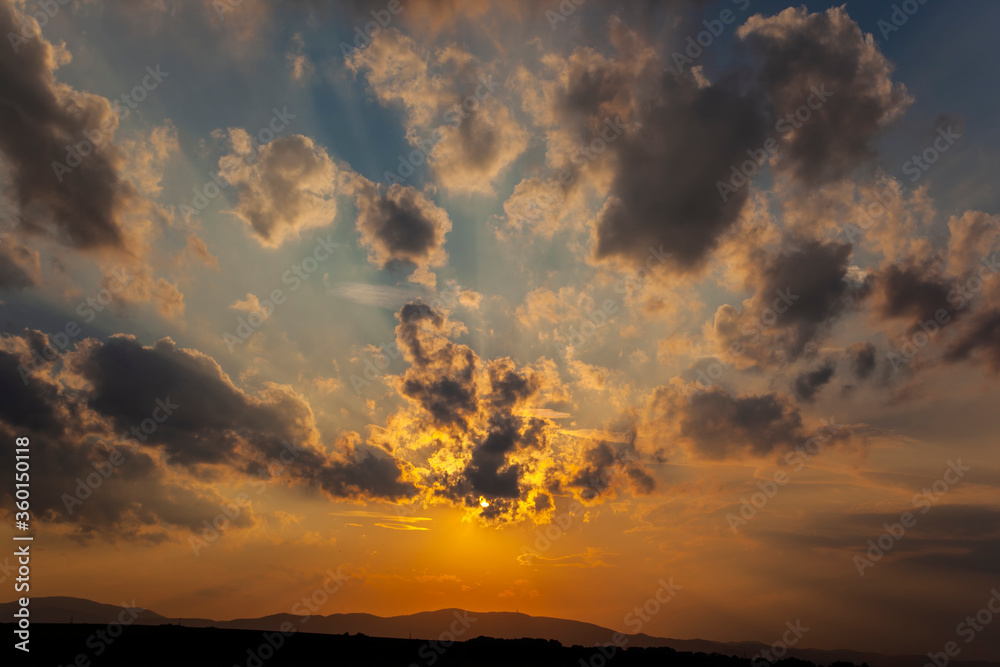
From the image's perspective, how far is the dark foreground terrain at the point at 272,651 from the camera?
6812 centimetres

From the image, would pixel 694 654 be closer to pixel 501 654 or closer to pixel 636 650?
pixel 636 650

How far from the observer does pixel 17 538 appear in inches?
1796

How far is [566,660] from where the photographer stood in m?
87.1

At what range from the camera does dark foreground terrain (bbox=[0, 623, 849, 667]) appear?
68.1 m

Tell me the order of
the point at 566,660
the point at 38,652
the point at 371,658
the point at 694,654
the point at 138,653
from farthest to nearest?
the point at 694,654
the point at 566,660
the point at 371,658
the point at 138,653
the point at 38,652

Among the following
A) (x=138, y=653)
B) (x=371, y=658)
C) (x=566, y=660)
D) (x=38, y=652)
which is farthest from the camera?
(x=566, y=660)

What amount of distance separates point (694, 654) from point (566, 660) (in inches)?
1288

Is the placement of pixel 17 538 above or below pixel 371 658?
above

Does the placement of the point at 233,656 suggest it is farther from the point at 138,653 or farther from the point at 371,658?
the point at 371,658

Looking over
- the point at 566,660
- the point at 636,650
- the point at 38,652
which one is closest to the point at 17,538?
the point at 38,652

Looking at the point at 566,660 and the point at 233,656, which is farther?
the point at 566,660

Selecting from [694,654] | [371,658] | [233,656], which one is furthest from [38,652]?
[694,654]

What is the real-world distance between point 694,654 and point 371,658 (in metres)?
66.2

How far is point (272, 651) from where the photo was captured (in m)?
73.6
